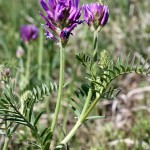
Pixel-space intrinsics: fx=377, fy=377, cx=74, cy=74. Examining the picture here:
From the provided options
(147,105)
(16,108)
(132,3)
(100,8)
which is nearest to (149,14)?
(132,3)

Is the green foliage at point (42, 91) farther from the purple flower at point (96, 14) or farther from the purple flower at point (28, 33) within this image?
the purple flower at point (28, 33)

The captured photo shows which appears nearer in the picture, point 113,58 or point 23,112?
point 23,112

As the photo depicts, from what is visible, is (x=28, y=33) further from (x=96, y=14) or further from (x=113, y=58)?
(x=96, y=14)

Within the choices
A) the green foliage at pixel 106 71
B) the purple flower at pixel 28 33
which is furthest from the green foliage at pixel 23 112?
the purple flower at pixel 28 33

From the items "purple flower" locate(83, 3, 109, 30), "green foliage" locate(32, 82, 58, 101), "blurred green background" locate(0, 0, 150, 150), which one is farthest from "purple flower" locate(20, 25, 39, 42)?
"purple flower" locate(83, 3, 109, 30)

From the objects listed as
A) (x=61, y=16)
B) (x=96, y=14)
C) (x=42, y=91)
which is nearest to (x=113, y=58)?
(x=42, y=91)

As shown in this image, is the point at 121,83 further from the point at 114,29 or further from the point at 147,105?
the point at 114,29
